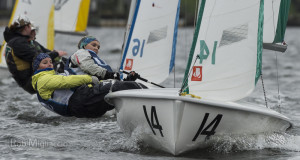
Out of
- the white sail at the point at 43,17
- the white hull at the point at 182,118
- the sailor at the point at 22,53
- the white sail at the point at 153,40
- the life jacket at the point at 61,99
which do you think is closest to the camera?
the white hull at the point at 182,118

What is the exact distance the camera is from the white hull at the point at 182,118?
5.82m

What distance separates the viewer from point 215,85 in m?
6.03

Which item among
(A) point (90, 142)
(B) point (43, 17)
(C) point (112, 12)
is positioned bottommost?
(A) point (90, 142)

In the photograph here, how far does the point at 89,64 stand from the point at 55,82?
557mm

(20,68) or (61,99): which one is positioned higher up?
(20,68)

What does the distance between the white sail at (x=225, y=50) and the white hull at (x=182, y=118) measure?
18 centimetres

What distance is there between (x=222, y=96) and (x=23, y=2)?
6882mm

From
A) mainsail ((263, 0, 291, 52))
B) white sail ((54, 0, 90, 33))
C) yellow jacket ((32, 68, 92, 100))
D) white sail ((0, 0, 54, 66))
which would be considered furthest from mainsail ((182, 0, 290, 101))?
white sail ((54, 0, 90, 33))

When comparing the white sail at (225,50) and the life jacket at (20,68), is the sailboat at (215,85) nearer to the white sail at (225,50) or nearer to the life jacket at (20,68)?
the white sail at (225,50)


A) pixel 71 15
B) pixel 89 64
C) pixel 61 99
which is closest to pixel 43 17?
pixel 71 15

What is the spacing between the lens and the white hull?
5.82 metres

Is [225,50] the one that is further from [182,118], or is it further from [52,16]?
[52,16]

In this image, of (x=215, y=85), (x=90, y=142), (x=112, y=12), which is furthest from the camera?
(x=112, y=12)

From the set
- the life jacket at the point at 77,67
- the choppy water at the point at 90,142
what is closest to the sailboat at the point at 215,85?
the choppy water at the point at 90,142
